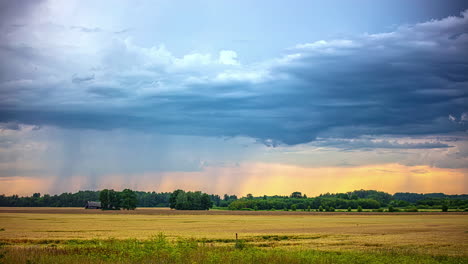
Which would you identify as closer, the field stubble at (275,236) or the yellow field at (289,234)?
the field stubble at (275,236)

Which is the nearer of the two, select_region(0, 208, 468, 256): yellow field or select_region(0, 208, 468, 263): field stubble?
select_region(0, 208, 468, 263): field stubble

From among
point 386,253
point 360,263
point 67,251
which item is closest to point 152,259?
point 67,251

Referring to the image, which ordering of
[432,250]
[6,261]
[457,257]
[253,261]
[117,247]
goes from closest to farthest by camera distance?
[6,261] < [253,261] < [117,247] < [457,257] < [432,250]

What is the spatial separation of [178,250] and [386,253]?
1755cm

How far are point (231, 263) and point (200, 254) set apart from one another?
10.5 feet

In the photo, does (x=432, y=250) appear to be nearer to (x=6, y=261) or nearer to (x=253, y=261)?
(x=253, y=261)

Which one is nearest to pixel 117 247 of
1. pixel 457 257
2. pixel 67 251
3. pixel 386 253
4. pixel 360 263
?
pixel 67 251

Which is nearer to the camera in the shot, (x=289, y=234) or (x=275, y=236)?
(x=275, y=236)

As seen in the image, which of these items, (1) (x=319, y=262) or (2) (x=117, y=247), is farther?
(2) (x=117, y=247)

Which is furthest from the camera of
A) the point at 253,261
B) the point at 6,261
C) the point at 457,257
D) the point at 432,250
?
the point at 432,250

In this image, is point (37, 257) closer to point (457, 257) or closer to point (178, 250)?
point (178, 250)

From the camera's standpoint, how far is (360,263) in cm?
2853

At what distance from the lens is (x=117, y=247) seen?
31.0 m

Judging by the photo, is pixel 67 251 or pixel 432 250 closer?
pixel 67 251
